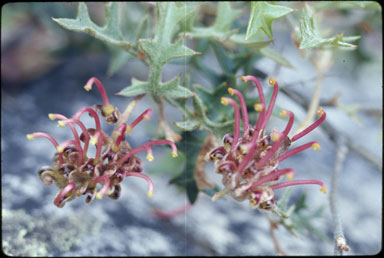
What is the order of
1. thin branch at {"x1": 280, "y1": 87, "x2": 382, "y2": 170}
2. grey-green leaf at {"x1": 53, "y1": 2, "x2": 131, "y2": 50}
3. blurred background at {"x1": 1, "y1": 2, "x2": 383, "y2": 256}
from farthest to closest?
1. thin branch at {"x1": 280, "y1": 87, "x2": 382, "y2": 170}
2. blurred background at {"x1": 1, "y1": 2, "x2": 383, "y2": 256}
3. grey-green leaf at {"x1": 53, "y1": 2, "x2": 131, "y2": 50}

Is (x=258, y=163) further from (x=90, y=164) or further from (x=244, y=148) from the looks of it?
(x=90, y=164)

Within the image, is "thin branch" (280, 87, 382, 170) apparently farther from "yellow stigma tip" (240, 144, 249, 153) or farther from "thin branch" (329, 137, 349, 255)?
"yellow stigma tip" (240, 144, 249, 153)

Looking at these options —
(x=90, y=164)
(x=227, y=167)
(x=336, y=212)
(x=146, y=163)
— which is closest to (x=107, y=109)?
(x=90, y=164)

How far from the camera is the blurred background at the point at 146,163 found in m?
0.85

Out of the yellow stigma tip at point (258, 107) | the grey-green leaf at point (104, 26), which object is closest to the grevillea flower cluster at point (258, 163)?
the yellow stigma tip at point (258, 107)

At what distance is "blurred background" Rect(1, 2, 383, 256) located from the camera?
33.6 inches

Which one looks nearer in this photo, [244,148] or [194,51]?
[244,148]

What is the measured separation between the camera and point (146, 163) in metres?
1.18

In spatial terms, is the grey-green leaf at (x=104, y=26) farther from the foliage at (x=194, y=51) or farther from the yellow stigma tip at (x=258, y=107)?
the yellow stigma tip at (x=258, y=107)

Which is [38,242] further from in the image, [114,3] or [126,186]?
[114,3]

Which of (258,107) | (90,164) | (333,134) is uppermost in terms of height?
(258,107)

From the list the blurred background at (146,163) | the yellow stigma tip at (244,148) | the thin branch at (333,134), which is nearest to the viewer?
the yellow stigma tip at (244,148)

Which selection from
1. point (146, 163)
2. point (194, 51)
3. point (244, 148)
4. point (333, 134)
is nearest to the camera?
point (244, 148)

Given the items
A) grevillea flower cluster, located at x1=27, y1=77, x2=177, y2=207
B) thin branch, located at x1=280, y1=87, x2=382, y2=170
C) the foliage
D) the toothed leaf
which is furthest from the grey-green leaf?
thin branch, located at x1=280, y1=87, x2=382, y2=170
